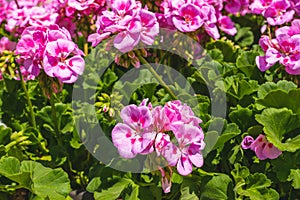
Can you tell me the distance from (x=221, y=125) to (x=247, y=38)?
1072mm

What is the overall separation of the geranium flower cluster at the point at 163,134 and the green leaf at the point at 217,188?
205mm

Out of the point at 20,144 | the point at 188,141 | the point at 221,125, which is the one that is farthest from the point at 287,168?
the point at 20,144

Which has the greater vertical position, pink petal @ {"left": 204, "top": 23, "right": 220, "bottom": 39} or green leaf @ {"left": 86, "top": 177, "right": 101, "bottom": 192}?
pink petal @ {"left": 204, "top": 23, "right": 220, "bottom": 39}

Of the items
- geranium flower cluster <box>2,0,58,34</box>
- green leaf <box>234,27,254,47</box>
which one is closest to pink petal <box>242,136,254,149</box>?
geranium flower cluster <box>2,0,58,34</box>

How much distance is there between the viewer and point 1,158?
72.8 inches

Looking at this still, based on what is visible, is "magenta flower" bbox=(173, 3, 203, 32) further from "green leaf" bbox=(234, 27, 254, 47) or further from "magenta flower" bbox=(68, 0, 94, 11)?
"green leaf" bbox=(234, 27, 254, 47)

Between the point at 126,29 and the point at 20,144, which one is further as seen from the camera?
the point at 20,144

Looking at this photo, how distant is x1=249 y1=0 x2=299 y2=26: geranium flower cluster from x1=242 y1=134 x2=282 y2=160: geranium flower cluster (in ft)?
1.90

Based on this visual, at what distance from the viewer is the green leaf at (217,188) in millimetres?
1823

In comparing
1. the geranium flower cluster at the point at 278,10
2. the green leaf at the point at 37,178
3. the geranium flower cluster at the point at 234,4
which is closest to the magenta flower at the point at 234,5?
the geranium flower cluster at the point at 234,4

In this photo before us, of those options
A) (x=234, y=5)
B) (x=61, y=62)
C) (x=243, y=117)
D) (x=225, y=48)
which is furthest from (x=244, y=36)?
(x=61, y=62)

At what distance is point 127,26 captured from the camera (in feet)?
5.89

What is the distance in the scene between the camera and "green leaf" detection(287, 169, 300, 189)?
6.04 feet

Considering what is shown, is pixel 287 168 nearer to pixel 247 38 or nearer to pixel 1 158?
pixel 1 158
